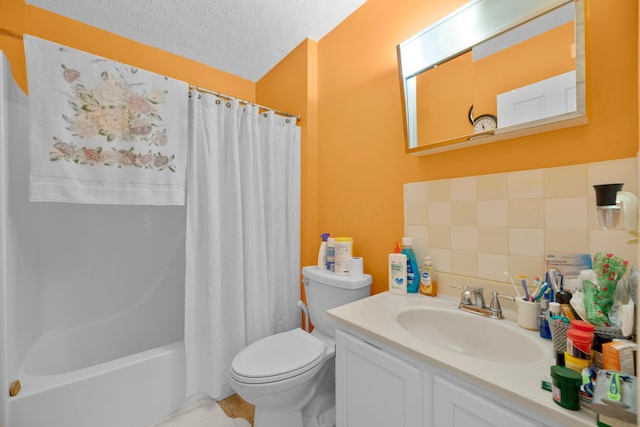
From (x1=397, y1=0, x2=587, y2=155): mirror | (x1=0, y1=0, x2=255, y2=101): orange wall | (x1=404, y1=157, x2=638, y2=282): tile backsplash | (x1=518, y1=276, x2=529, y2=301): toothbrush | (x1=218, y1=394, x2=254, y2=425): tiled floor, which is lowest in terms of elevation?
(x1=218, y1=394, x2=254, y2=425): tiled floor

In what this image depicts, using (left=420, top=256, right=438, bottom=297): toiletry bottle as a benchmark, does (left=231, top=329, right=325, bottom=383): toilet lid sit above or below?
below

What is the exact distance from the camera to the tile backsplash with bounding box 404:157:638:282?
786 millimetres

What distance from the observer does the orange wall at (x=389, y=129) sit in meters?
0.77

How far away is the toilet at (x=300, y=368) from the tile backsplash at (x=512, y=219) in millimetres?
449

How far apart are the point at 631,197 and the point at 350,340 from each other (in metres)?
0.89

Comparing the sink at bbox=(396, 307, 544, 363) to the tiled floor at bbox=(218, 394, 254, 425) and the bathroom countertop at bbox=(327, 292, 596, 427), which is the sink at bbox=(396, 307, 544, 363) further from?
the tiled floor at bbox=(218, 394, 254, 425)

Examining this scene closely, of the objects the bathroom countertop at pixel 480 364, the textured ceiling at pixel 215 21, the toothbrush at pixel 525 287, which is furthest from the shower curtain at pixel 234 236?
the toothbrush at pixel 525 287

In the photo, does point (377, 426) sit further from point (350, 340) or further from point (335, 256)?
point (335, 256)

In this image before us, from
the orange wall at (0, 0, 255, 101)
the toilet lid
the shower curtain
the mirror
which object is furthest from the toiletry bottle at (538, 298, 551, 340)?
the orange wall at (0, 0, 255, 101)

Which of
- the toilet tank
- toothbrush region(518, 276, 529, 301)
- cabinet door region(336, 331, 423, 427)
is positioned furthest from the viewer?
the toilet tank

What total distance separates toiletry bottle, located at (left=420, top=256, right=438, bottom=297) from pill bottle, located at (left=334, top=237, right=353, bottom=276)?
0.39 meters

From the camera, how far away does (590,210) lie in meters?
0.80

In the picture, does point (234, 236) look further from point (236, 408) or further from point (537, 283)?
point (537, 283)

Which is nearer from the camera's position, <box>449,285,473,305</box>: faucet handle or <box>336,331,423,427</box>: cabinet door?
<box>336,331,423,427</box>: cabinet door
